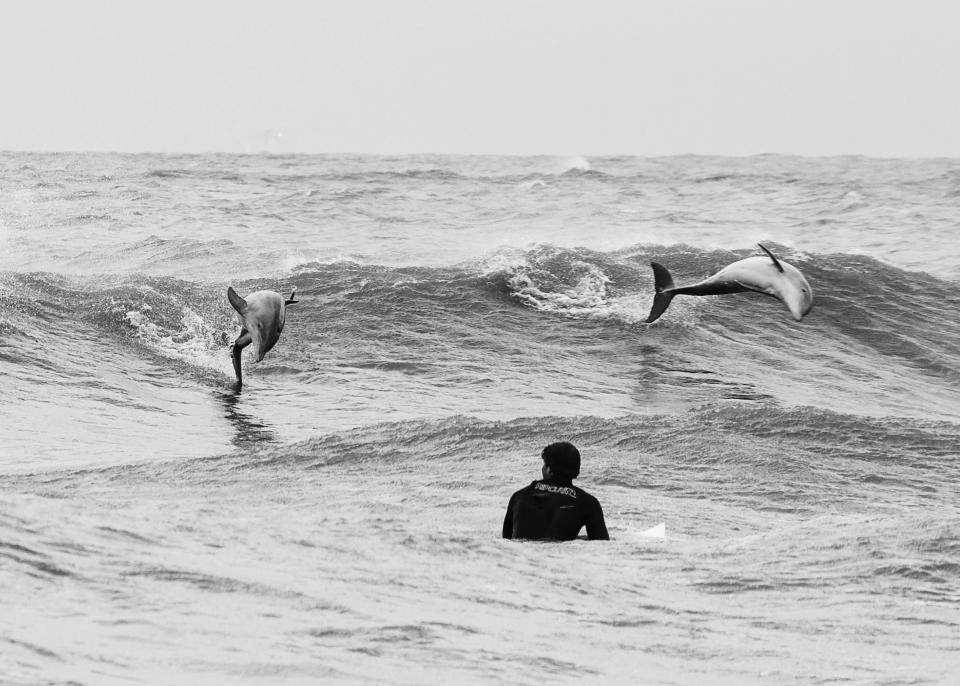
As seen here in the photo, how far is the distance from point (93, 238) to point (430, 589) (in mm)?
21785

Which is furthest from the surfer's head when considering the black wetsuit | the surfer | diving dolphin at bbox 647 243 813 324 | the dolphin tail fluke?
the dolphin tail fluke

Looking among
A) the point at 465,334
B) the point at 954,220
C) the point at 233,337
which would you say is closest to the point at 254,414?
the point at 233,337

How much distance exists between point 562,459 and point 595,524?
1.17 ft

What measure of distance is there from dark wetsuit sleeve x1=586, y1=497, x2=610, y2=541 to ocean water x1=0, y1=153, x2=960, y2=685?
185 mm

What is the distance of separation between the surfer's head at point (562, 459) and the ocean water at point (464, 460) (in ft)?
1.59

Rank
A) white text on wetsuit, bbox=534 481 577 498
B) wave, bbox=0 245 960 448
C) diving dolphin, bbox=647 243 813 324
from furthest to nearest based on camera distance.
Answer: wave, bbox=0 245 960 448 → diving dolphin, bbox=647 243 813 324 → white text on wetsuit, bbox=534 481 577 498

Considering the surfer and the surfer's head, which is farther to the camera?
the surfer's head

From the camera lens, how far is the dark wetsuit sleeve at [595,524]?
6.15m

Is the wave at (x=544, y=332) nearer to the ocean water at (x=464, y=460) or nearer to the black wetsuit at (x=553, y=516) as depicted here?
the ocean water at (x=464, y=460)

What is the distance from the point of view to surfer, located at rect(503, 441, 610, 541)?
240 inches

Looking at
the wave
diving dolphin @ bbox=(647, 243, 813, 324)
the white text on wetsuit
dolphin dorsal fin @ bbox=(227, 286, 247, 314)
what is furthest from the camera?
the wave

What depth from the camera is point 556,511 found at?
613 centimetres

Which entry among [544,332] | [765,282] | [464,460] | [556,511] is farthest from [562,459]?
[544,332]

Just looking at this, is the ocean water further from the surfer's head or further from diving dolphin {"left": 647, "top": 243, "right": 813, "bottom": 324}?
diving dolphin {"left": 647, "top": 243, "right": 813, "bottom": 324}
